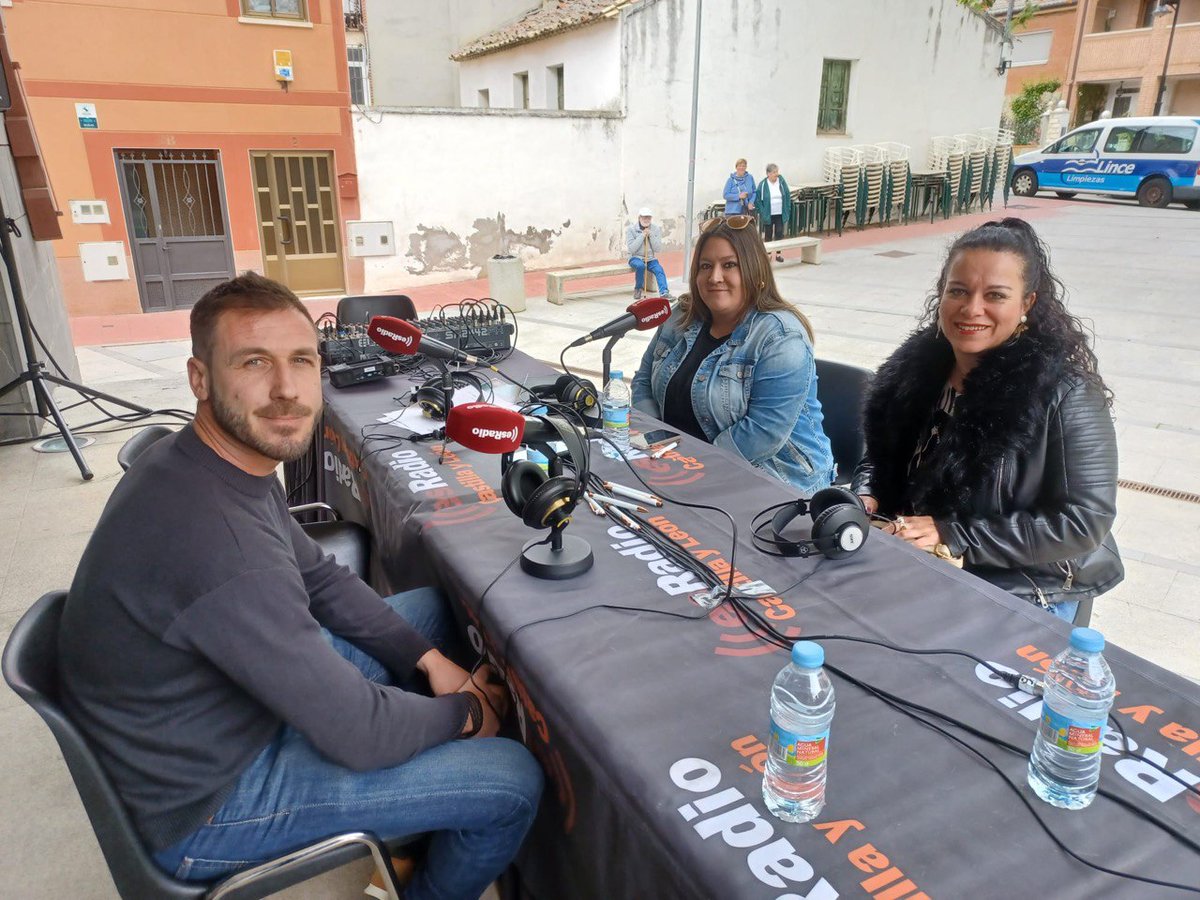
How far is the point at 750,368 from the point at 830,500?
3.25ft

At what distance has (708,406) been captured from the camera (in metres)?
2.79

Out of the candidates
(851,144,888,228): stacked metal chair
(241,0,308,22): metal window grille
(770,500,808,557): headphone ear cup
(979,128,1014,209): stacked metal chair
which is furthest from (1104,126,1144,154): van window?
(770,500,808,557): headphone ear cup

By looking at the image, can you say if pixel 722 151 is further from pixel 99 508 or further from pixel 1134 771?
pixel 1134 771

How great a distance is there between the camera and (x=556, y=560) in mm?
1682

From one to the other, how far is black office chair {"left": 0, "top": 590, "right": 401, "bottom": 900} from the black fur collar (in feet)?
5.27

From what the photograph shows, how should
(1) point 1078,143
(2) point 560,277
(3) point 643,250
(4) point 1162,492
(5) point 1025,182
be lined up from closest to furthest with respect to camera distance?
(4) point 1162,492 < (2) point 560,277 < (3) point 643,250 < (1) point 1078,143 < (5) point 1025,182

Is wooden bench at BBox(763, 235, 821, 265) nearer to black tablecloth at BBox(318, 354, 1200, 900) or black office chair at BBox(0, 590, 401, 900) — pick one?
black tablecloth at BBox(318, 354, 1200, 900)

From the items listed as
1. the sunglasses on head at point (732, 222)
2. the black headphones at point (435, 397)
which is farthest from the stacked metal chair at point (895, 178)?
the black headphones at point (435, 397)

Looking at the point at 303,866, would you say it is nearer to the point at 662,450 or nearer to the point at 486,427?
the point at 486,427

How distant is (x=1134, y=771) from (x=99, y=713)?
160 cm

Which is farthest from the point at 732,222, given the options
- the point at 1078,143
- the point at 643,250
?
the point at 1078,143

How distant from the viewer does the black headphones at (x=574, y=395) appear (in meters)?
2.78

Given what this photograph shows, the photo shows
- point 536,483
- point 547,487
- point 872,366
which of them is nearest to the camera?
point 547,487

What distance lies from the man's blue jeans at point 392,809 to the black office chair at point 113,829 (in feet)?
0.10
